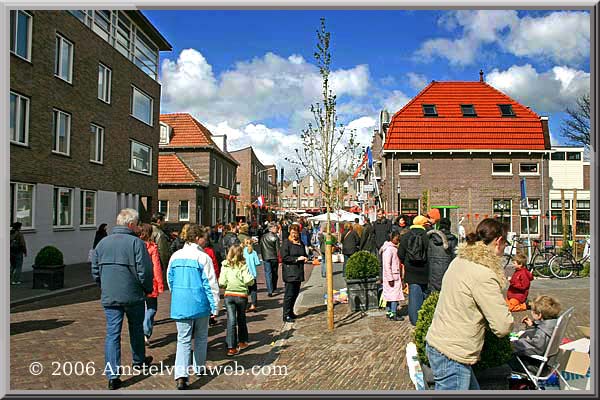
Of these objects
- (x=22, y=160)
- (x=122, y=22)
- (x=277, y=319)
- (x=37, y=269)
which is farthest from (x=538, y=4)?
(x=122, y=22)

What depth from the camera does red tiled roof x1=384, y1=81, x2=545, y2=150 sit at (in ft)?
96.8

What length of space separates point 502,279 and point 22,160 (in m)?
16.1

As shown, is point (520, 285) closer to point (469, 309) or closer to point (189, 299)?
point (469, 309)

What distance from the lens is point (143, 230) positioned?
729 cm

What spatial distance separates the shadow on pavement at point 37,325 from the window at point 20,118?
29.6 feet

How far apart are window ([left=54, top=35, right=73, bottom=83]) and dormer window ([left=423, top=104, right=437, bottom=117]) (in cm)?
2012

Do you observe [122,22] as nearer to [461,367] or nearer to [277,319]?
[277,319]

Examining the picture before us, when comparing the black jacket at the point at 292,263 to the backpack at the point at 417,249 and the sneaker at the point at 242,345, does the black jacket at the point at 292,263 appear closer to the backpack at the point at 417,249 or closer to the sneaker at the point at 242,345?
the sneaker at the point at 242,345

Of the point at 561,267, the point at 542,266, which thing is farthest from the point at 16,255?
the point at 561,267

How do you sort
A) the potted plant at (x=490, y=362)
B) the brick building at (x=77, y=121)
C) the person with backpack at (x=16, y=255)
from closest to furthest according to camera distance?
the potted plant at (x=490, y=362) → the person with backpack at (x=16, y=255) → the brick building at (x=77, y=121)

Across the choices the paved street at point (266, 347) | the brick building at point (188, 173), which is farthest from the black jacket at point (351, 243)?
the brick building at point (188, 173)

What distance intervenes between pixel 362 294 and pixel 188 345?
4901 mm

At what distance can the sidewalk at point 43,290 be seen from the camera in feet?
35.0

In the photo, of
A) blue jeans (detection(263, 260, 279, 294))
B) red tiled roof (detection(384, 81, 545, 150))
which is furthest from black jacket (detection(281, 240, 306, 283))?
red tiled roof (detection(384, 81, 545, 150))
